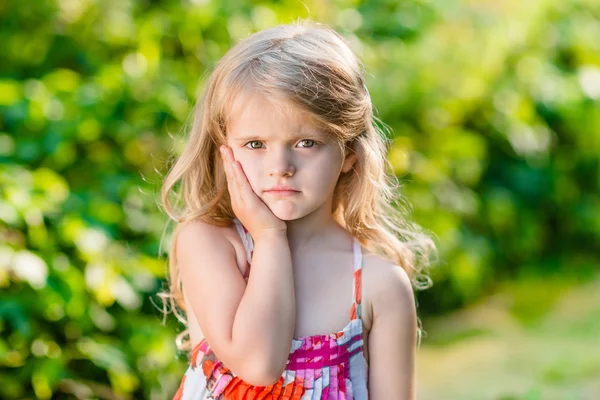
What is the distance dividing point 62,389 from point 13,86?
1.22m

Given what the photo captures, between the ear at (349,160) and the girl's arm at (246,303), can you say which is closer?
the girl's arm at (246,303)

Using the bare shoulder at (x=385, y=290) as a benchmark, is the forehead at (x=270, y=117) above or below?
above

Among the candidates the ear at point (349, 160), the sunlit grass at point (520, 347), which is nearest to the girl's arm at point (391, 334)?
the ear at point (349, 160)

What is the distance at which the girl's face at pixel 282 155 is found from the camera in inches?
86.2

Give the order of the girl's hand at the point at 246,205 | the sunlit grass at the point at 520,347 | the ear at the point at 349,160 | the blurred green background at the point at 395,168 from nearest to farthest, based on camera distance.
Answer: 1. the girl's hand at the point at 246,205
2. the ear at the point at 349,160
3. the blurred green background at the point at 395,168
4. the sunlit grass at the point at 520,347

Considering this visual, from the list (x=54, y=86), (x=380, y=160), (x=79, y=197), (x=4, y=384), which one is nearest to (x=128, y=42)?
(x=54, y=86)

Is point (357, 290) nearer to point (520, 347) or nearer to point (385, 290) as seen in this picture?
point (385, 290)

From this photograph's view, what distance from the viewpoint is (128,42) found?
4305 mm

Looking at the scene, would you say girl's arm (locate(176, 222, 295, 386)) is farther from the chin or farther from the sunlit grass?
the sunlit grass

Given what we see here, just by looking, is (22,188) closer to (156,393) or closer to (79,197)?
(79,197)

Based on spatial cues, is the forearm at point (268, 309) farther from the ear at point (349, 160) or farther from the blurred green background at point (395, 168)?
the blurred green background at point (395, 168)

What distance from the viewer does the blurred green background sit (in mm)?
3447

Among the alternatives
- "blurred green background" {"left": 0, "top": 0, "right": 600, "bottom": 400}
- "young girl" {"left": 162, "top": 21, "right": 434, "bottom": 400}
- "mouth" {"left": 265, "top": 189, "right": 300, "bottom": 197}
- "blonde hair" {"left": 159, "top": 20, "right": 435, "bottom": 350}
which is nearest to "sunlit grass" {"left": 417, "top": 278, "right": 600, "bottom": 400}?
"blurred green background" {"left": 0, "top": 0, "right": 600, "bottom": 400}

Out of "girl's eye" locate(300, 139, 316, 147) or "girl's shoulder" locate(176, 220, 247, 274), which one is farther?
"girl's shoulder" locate(176, 220, 247, 274)
